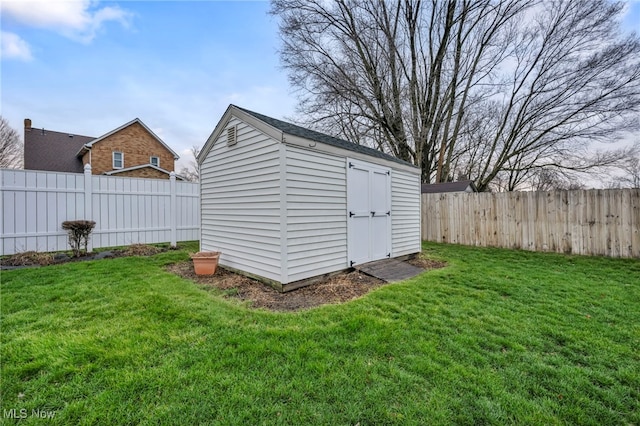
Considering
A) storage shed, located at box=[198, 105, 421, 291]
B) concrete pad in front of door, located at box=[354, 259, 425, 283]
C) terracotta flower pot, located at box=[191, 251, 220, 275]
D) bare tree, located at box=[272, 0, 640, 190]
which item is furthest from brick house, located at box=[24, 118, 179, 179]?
concrete pad in front of door, located at box=[354, 259, 425, 283]

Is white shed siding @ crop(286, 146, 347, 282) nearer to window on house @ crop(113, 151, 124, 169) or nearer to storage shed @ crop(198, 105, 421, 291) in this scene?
storage shed @ crop(198, 105, 421, 291)

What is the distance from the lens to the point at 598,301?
369cm

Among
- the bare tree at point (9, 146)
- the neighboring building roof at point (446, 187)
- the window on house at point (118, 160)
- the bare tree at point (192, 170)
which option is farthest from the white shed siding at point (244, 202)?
the bare tree at point (192, 170)

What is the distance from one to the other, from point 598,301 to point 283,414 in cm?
456

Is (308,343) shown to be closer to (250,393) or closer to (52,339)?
(250,393)

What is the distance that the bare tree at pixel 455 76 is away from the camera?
437 inches

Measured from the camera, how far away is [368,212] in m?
5.45

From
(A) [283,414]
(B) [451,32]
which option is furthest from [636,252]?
(B) [451,32]

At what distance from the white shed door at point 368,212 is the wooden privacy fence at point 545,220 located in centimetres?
435

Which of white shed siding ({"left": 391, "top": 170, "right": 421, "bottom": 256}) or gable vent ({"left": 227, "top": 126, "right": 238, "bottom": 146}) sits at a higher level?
gable vent ({"left": 227, "top": 126, "right": 238, "bottom": 146})

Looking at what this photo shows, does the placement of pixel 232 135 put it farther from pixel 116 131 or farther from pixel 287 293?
pixel 116 131

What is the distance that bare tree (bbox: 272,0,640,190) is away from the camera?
11.1 m

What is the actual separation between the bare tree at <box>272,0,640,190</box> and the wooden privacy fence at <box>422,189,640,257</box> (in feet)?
17.1

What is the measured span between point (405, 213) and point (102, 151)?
18.5m
